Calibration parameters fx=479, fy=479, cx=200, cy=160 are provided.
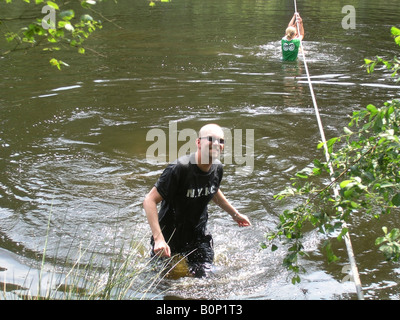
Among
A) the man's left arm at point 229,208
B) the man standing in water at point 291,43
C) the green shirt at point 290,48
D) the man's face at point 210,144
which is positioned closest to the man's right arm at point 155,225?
the man's face at point 210,144

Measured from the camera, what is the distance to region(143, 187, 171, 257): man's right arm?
13.8 ft

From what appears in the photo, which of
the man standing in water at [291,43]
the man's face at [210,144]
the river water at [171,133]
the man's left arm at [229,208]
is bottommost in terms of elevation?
the river water at [171,133]

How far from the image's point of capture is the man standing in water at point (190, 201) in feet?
14.2

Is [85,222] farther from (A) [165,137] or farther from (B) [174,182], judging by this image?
(A) [165,137]

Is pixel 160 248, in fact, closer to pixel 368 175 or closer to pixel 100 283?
pixel 100 283

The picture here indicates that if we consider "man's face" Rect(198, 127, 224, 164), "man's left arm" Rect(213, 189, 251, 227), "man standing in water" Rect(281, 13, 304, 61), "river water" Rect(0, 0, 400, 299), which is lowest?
"river water" Rect(0, 0, 400, 299)

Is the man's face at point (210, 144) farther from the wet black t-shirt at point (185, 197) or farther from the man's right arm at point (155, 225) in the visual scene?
the man's right arm at point (155, 225)

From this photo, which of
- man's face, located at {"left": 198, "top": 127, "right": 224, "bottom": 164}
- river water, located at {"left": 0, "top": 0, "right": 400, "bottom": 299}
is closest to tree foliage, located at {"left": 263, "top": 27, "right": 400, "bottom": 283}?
man's face, located at {"left": 198, "top": 127, "right": 224, "bottom": 164}

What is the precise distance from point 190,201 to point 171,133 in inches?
195

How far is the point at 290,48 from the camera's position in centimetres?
1464

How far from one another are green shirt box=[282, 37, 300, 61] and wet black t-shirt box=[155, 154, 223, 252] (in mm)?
10803

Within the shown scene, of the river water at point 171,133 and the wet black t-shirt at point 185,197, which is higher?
the wet black t-shirt at point 185,197

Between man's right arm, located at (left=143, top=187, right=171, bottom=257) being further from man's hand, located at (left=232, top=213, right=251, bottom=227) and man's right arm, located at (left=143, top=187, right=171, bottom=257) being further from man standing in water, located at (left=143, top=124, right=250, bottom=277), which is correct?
man's hand, located at (left=232, top=213, right=251, bottom=227)
